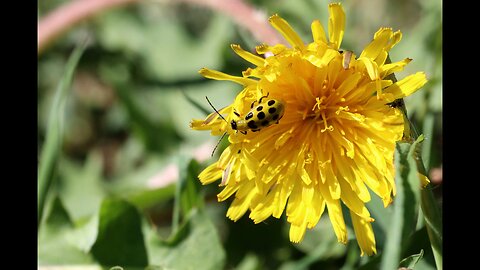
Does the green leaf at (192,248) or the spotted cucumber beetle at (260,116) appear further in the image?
the green leaf at (192,248)

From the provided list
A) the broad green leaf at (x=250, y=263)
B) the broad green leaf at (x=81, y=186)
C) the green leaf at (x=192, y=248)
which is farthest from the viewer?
the broad green leaf at (x=81, y=186)

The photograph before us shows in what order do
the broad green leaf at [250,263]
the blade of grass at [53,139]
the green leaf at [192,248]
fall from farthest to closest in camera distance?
the broad green leaf at [250,263], the blade of grass at [53,139], the green leaf at [192,248]

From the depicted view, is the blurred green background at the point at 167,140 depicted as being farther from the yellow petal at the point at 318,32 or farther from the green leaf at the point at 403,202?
the yellow petal at the point at 318,32

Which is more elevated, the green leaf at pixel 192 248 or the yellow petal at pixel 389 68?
the yellow petal at pixel 389 68

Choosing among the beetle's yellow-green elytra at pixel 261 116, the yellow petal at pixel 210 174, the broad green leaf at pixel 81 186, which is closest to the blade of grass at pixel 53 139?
the broad green leaf at pixel 81 186

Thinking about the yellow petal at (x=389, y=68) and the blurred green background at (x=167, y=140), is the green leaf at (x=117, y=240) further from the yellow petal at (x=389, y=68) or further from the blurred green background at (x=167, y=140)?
the yellow petal at (x=389, y=68)

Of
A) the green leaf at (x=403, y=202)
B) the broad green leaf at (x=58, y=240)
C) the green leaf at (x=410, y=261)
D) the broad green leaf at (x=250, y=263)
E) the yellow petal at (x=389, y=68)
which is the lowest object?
the broad green leaf at (x=250, y=263)

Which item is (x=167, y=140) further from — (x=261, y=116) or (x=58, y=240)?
(x=261, y=116)
